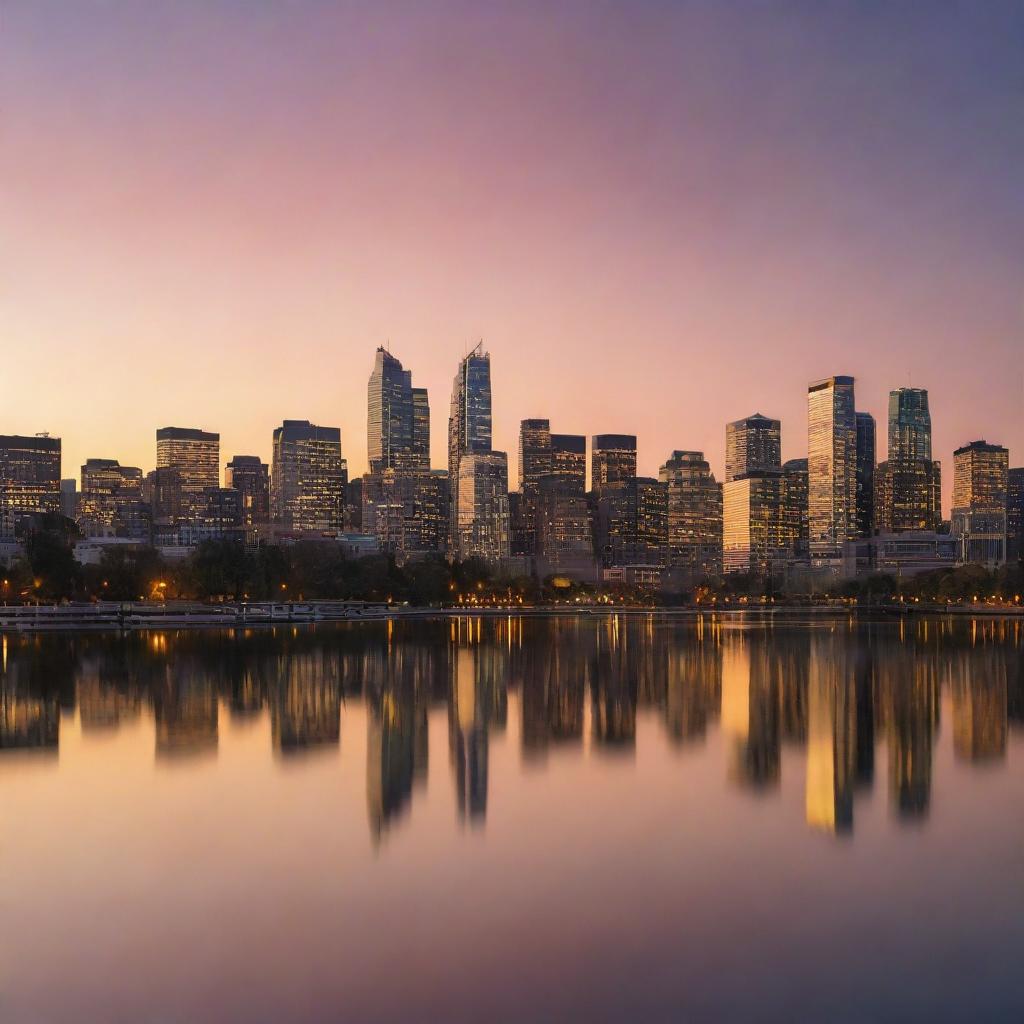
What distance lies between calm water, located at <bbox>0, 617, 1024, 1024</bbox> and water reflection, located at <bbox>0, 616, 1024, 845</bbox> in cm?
18

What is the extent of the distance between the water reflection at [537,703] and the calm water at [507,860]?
0.60 feet

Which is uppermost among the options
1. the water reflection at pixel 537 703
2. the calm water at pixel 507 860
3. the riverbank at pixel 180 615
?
the calm water at pixel 507 860

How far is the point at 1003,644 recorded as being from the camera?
219ft

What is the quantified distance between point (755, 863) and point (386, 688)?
21.5 m

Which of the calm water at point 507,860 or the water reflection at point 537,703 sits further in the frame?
the water reflection at point 537,703

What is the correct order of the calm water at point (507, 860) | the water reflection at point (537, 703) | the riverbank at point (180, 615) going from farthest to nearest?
the riverbank at point (180, 615) < the water reflection at point (537, 703) < the calm water at point (507, 860)

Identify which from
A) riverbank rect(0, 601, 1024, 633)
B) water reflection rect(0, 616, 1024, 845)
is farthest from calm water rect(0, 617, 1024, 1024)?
riverbank rect(0, 601, 1024, 633)

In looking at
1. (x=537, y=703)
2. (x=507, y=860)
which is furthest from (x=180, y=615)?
(x=507, y=860)

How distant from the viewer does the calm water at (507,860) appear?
1045cm

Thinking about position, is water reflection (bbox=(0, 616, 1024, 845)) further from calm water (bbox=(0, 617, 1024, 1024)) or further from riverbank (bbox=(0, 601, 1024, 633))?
riverbank (bbox=(0, 601, 1024, 633))

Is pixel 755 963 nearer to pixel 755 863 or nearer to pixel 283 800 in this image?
pixel 755 863

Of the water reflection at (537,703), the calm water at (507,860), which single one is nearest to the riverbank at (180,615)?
the water reflection at (537,703)

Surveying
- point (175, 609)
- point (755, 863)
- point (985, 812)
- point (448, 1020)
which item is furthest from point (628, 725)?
point (175, 609)

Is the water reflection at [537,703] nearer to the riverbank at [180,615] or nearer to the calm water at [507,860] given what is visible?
the calm water at [507,860]
